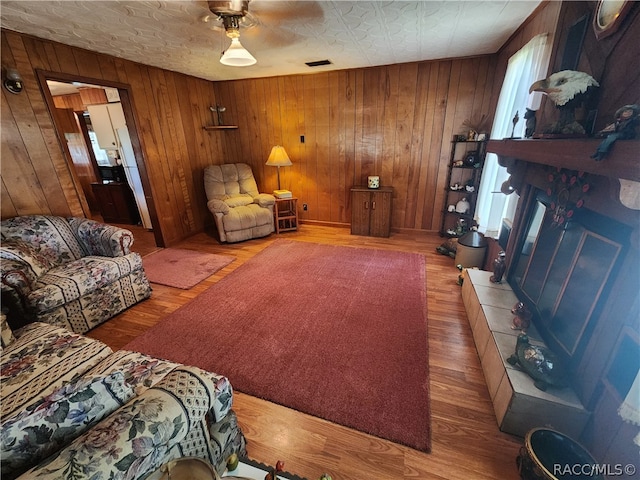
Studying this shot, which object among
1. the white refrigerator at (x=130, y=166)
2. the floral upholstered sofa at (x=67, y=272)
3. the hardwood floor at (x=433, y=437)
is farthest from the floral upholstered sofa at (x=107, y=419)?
the white refrigerator at (x=130, y=166)

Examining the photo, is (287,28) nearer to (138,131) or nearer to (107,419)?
(138,131)

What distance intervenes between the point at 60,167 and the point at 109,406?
9.64 ft

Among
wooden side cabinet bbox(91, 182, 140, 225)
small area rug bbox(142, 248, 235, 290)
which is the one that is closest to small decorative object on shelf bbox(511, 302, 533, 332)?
small area rug bbox(142, 248, 235, 290)

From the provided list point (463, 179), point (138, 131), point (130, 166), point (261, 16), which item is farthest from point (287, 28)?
point (130, 166)

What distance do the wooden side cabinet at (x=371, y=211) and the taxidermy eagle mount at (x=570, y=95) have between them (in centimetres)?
249

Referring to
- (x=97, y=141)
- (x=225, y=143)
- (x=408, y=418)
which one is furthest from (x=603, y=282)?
(x=97, y=141)

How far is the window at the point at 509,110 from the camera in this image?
1.92 metres

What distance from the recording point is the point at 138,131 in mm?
3377

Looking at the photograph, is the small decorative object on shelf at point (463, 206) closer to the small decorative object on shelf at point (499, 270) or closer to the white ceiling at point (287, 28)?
the small decorative object on shelf at point (499, 270)

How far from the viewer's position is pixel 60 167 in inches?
105

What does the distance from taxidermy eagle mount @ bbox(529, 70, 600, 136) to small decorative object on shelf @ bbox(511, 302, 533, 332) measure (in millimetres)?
1023

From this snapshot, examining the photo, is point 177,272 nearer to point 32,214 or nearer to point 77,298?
point 77,298

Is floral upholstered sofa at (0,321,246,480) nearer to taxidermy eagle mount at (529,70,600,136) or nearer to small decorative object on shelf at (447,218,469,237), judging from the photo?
taxidermy eagle mount at (529,70,600,136)

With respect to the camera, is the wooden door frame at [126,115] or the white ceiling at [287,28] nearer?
the white ceiling at [287,28]
